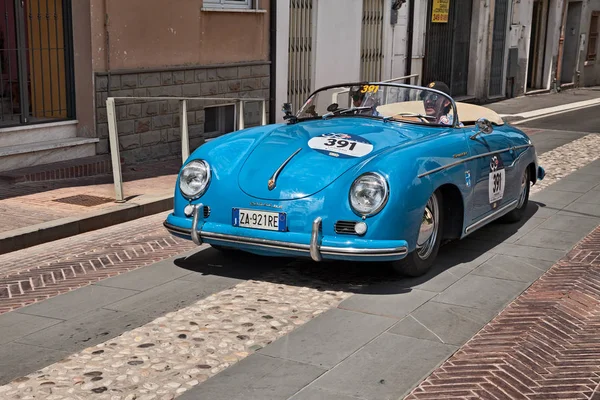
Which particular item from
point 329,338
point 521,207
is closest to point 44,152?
point 521,207

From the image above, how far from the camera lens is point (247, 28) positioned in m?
14.2

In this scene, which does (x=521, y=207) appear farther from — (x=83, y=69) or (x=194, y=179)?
(x=83, y=69)

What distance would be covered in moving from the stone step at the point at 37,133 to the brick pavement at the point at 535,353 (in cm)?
685

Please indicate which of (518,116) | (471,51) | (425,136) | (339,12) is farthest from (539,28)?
(425,136)

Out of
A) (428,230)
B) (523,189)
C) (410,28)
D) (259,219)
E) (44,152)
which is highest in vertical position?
(410,28)

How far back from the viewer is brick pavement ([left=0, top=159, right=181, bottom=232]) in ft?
27.4

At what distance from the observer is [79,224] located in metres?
8.16

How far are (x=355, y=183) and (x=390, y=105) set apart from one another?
168 cm

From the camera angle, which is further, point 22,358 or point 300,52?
point 300,52

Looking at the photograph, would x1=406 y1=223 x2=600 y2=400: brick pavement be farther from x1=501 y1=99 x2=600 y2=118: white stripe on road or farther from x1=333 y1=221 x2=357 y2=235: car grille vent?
x1=501 y1=99 x2=600 y2=118: white stripe on road

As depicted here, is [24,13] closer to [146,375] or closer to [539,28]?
[146,375]

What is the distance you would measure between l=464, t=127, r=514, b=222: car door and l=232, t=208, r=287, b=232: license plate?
5.76 ft

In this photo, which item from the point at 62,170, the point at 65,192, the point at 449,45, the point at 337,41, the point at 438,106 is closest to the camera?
the point at 438,106

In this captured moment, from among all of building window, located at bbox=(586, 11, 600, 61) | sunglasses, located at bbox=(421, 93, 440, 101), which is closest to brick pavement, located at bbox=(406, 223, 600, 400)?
sunglasses, located at bbox=(421, 93, 440, 101)
